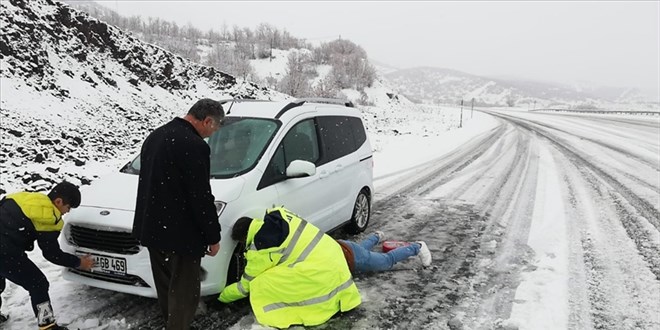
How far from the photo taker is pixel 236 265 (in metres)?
3.98

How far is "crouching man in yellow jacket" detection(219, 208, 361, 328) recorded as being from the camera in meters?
3.59

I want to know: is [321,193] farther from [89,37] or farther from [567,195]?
[89,37]

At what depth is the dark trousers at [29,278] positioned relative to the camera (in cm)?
322

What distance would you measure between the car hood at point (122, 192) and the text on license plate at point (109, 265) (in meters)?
0.42

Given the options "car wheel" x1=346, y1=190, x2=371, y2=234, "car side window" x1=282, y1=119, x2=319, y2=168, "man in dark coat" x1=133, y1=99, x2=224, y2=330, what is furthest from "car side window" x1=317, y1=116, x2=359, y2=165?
"man in dark coat" x1=133, y1=99, x2=224, y2=330

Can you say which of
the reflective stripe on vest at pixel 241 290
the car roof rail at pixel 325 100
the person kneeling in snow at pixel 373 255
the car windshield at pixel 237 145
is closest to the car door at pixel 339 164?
the car roof rail at pixel 325 100

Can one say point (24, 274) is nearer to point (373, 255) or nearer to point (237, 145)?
point (237, 145)

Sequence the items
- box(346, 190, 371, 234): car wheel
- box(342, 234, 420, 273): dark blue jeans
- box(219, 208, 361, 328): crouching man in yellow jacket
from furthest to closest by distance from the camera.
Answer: box(346, 190, 371, 234): car wheel
box(342, 234, 420, 273): dark blue jeans
box(219, 208, 361, 328): crouching man in yellow jacket

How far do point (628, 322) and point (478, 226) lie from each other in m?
3.09

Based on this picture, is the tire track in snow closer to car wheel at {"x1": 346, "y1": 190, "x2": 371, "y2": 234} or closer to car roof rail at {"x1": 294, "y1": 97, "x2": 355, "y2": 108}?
car wheel at {"x1": 346, "y1": 190, "x2": 371, "y2": 234}

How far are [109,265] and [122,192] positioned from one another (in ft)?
2.30

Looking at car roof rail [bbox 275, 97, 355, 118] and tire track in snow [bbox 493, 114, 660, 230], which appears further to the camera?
tire track in snow [bbox 493, 114, 660, 230]

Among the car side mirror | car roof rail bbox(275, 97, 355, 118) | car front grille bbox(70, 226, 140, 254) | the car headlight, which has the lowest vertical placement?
car front grille bbox(70, 226, 140, 254)

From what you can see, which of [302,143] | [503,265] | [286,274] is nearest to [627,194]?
[503,265]
